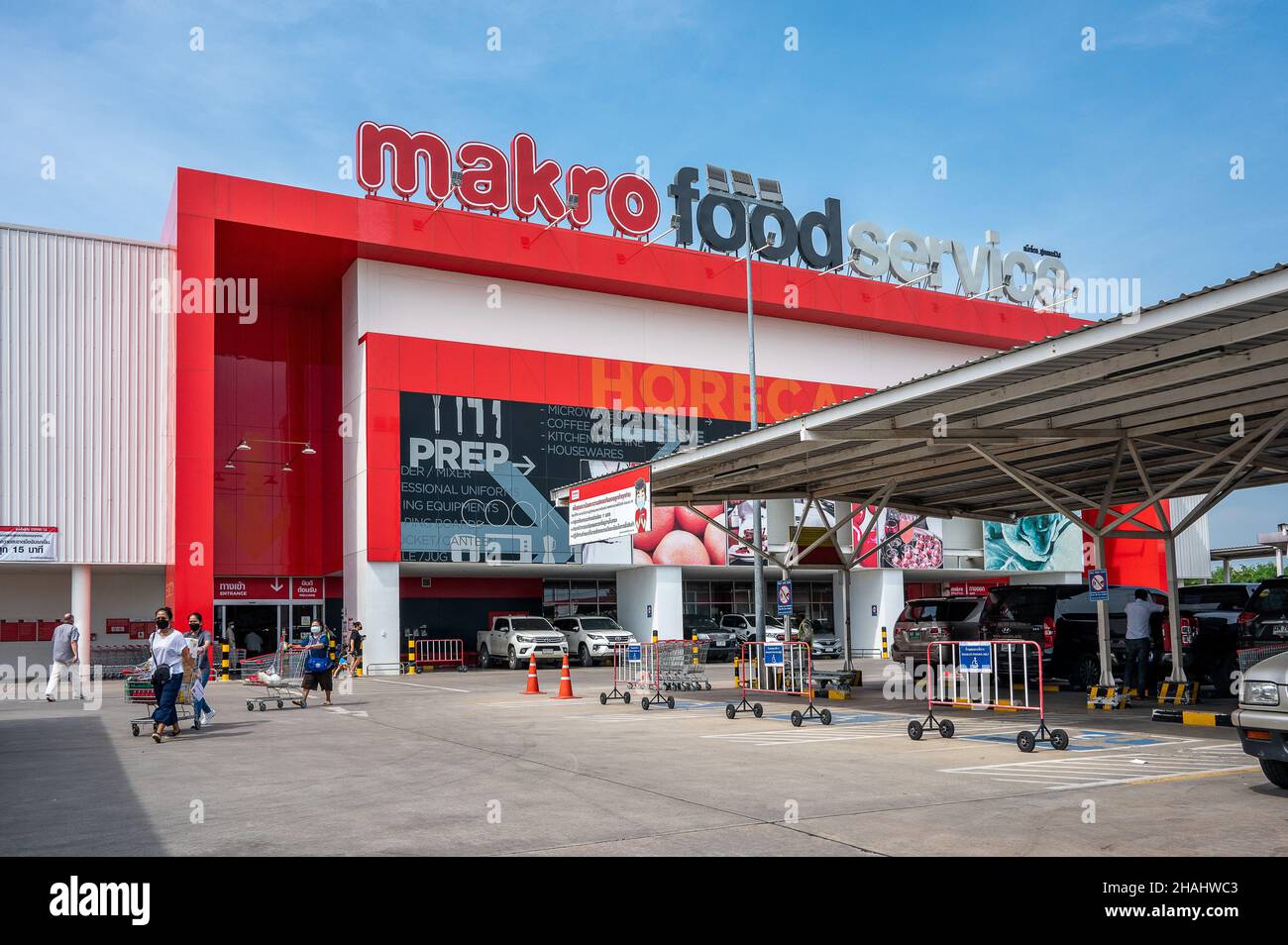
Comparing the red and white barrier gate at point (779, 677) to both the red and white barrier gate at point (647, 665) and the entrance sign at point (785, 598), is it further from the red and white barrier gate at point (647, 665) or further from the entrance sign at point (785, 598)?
the red and white barrier gate at point (647, 665)

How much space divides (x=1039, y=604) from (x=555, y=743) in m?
12.0

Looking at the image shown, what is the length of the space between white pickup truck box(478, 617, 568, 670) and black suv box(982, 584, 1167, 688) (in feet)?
55.3

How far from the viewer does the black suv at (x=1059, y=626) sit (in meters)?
22.0

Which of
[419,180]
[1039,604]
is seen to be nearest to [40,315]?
[419,180]

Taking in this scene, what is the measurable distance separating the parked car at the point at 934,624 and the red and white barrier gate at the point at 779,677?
87.6 inches

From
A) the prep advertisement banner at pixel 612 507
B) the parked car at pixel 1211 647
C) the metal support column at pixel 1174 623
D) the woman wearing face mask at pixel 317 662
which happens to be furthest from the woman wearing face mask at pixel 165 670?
the parked car at pixel 1211 647

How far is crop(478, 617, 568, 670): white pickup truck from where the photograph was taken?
36.8m

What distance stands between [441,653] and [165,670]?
2618 centimetres

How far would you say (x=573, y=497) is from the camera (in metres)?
23.3

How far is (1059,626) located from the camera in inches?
891

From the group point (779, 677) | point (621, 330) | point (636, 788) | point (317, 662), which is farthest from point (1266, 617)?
point (621, 330)

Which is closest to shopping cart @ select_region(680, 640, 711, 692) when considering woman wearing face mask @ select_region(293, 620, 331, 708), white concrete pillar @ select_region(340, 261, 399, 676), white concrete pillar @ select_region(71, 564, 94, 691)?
woman wearing face mask @ select_region(293, 620, 331, 708)

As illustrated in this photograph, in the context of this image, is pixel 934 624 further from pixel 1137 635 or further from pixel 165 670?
pixel 165 670

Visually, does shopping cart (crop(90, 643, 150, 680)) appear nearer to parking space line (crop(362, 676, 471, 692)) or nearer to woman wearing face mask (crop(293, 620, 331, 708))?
parking space line (crop(362, 676, 471, 692))
